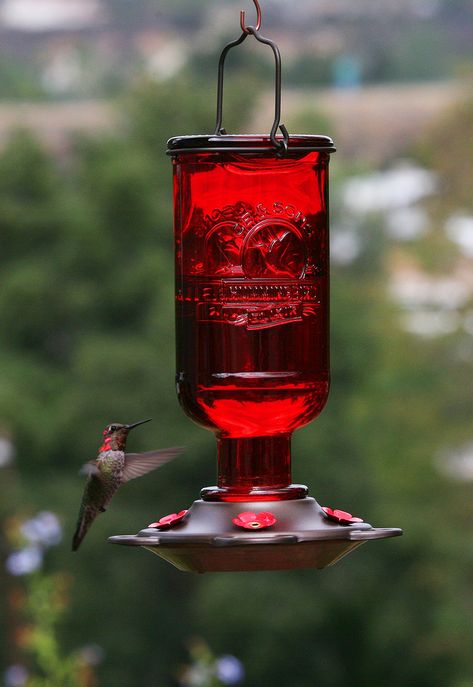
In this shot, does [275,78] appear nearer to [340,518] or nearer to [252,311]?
[252,311]

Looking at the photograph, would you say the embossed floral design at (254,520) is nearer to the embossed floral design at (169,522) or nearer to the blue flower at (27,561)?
the embossed floral design at (169,522)

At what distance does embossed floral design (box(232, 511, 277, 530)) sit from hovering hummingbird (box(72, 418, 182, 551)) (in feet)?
1.44

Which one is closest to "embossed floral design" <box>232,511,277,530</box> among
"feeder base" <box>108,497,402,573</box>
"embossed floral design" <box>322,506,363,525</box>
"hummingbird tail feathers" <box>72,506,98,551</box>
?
"feeder base" <box>108,497,402,573</box>

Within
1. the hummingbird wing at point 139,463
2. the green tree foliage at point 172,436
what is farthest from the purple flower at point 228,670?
the green tree foliage at point 172,436

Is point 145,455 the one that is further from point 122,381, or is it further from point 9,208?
point 9,208

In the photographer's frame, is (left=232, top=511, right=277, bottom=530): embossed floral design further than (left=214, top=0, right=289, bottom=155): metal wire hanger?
Yes

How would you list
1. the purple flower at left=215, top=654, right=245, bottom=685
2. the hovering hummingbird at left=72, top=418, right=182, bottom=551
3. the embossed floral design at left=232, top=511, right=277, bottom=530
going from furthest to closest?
the purple flower at left=215, top=654, right=245, bottom=685
the hovering hummingbird at left=72, top=418, right=182, bottom=551
the embossed floral design at left=232, top=511, right=277, bottom=530

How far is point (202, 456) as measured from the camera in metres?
24.4

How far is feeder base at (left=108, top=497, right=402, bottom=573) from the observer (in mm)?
2773

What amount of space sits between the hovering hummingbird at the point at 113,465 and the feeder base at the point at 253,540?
0.40 meters

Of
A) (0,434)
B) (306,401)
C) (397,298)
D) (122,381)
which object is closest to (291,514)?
(306,401)

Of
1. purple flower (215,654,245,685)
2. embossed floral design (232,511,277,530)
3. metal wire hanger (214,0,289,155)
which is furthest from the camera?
purple flower (215,654,245,685)

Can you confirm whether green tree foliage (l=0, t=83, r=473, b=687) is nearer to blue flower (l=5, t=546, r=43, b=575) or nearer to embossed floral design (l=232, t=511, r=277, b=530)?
blue flower (l=5, t=546, r=43, b=575)

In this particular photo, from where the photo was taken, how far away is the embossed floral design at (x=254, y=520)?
282 centimetres
